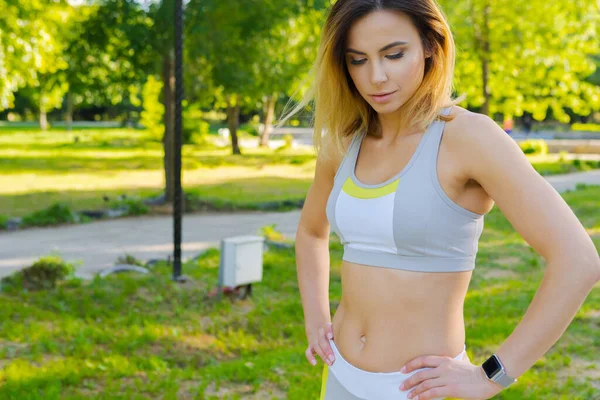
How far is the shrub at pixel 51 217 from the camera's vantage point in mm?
11094

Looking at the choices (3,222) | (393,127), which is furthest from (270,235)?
(393,127)

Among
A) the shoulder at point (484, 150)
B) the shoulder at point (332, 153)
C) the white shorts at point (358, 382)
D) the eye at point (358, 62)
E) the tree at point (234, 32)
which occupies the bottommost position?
the white shorts at point (358, 382)

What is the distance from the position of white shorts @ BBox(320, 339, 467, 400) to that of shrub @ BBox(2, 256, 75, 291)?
5.29 metres

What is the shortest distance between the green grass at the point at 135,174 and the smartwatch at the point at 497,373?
11834 millimetres

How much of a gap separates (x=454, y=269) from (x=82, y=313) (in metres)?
4.83

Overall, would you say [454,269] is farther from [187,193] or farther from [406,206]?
[187,193]

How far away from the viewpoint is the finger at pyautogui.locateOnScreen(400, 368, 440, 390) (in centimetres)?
166

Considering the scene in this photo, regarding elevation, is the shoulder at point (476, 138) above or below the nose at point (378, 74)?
below

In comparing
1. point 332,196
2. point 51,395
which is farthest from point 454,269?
point 51,395

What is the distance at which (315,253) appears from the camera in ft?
7.26

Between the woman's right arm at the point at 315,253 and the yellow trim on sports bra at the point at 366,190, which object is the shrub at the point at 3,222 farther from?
the yellow trim on sports bra at the point at 366,190

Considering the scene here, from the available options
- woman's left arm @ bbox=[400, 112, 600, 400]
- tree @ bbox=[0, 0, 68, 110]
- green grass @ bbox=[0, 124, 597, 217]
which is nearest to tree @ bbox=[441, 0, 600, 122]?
green grass @ bbox=[0, 124, 597, 217]

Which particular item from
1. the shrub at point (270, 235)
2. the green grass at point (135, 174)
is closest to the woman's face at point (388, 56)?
the shrub at point (270, 235)

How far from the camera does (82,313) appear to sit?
19.7ft
